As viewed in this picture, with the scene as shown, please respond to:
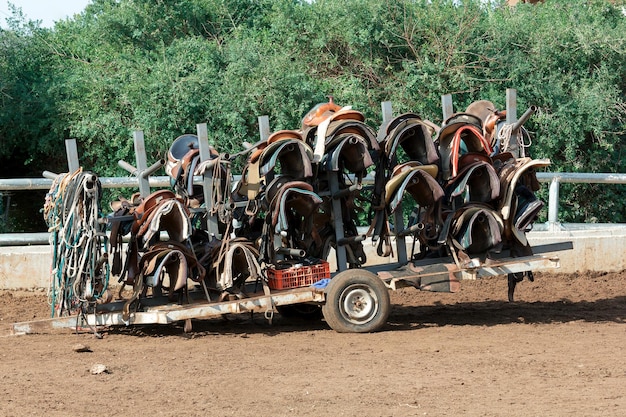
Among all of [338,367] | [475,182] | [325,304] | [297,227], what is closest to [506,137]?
[475,182]

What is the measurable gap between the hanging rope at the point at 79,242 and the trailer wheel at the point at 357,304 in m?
2.25

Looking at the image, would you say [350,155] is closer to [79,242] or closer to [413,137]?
[413,137]

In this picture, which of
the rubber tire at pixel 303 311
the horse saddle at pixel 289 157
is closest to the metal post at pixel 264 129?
the horse saddle at pixel 289 157

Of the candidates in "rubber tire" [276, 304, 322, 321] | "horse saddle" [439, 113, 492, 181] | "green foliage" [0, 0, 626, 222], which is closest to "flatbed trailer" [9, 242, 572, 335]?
"rubber tire" [276, 304, 322, 321]

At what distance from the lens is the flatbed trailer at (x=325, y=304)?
940cm

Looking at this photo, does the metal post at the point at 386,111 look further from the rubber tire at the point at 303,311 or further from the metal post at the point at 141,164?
the metal post at the point at 141,164

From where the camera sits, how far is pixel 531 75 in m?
16.6

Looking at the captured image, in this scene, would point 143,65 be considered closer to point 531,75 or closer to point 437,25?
point 437,25

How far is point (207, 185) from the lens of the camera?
32.2ft

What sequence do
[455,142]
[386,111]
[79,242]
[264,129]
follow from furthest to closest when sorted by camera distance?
1. [386,111]
2. [264,129]
3. [455,142]
4. [79,242]

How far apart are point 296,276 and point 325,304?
0.42 m

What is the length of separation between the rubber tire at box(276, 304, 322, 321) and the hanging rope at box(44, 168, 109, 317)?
222 cm

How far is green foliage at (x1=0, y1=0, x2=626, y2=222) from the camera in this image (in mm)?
15477

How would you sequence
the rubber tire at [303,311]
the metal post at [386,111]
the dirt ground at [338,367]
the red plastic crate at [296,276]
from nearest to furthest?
the dirt ground at [338,367]
the red plastic crate at [296,276]
the metal post at [386,111]
the rubber tire at [303,311]
